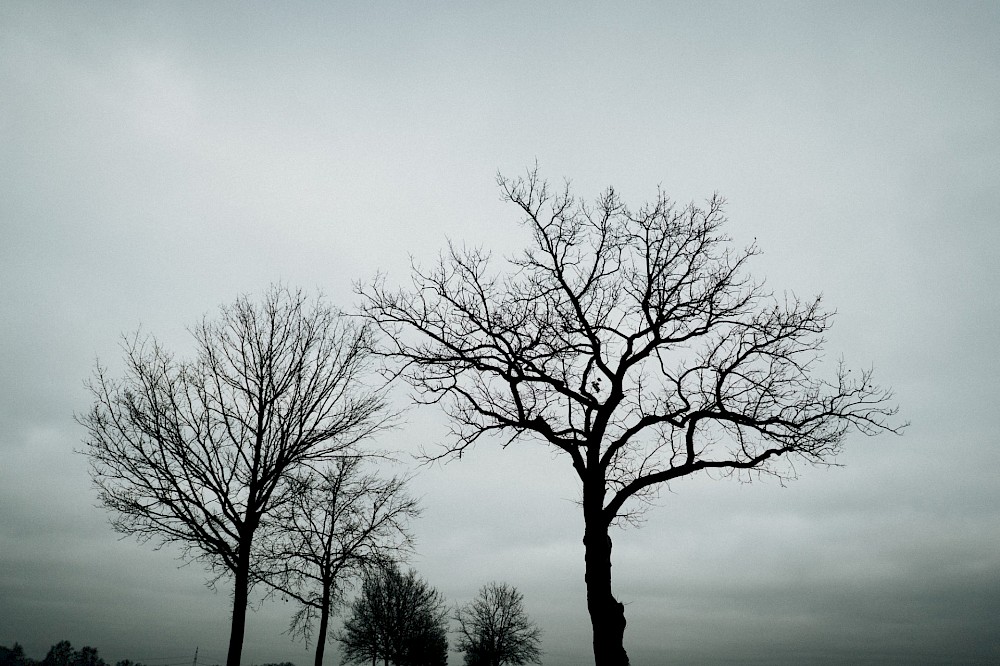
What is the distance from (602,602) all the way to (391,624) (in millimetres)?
30521

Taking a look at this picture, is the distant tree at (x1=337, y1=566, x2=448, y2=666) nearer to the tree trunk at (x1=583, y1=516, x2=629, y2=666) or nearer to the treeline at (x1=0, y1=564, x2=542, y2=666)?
the treeline at (x1=0, y1=564, x2=542, y2=666)

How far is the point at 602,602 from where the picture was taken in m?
10.4

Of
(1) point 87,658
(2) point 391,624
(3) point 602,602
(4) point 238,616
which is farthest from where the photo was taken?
(1) point 87,658

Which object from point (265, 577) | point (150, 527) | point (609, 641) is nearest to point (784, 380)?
point (609, 641)

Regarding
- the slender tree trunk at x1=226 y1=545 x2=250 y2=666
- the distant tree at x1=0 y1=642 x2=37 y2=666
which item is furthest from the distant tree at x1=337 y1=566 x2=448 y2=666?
the distant tree at x1=0 y1=642 x2=37 y2=666

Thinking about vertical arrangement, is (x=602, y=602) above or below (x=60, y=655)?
above

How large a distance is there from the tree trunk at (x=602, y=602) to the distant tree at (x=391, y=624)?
27.1 m

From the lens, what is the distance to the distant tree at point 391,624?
3644 centimetres

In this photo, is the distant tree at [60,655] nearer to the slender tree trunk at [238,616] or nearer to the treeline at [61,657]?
the treeline at [61,657]

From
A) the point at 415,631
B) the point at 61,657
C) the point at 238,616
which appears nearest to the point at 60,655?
the point at 61,657

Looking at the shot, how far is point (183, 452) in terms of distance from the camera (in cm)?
1373

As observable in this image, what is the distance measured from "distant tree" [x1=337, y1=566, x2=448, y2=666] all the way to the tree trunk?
27.1m

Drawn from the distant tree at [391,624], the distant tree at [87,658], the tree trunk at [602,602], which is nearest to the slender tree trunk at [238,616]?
the tree trunk at [602,602]

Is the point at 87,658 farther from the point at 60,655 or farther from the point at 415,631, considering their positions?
the point at 415,631
